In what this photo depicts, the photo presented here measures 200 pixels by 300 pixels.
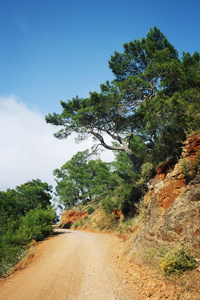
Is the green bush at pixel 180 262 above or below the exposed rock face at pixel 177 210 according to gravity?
below

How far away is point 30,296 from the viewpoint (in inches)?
152

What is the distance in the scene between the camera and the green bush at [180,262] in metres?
3.21

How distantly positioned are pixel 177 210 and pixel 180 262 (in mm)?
1705

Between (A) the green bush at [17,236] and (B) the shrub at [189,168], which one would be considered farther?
(A) the green bush at [17,236]

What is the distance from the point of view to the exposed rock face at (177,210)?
4.06 meters

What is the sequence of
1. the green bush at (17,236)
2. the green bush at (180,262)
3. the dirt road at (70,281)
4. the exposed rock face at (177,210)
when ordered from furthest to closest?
the green bush at (17,236) → the exposed rock face at (177,210) → the dirt road at (70,281) → the green bush at (180,262)

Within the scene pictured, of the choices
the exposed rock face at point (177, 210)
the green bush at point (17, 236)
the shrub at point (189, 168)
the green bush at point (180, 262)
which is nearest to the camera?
the green bush at point (180, 262)

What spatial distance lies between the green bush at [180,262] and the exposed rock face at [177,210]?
329mm

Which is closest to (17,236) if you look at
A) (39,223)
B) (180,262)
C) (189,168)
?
(39,223)

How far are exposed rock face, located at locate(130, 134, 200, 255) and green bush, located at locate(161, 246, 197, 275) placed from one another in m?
0.33

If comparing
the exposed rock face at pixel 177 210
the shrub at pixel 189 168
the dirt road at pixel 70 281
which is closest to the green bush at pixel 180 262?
the exposed rock face at pixel 177 210

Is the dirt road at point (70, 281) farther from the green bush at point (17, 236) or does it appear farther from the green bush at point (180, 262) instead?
the green bush at point (17, 236)

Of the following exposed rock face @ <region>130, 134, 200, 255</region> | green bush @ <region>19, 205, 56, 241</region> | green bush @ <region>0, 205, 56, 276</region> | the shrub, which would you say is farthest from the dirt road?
green bush @ <region>19, 205, 56, 241</region>

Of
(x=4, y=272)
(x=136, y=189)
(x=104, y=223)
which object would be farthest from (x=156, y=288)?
(x=104, y=223)
